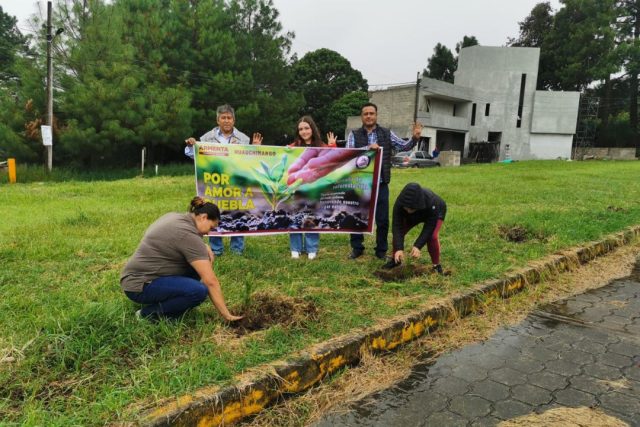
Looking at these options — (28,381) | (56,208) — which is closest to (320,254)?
(28,381)

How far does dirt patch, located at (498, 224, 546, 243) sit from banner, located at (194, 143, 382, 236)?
2.21 metres

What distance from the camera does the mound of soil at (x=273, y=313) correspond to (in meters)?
3.34

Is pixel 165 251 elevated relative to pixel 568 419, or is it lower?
elevated

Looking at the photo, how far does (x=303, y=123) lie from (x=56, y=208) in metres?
6.19

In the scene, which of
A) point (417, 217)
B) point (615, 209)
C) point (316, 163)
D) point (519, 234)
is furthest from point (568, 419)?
point (615, 209)

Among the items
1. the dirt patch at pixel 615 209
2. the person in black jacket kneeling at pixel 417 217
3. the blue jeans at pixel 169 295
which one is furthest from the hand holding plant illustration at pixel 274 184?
the dirt patch at pixel 615 209

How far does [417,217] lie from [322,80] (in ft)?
142

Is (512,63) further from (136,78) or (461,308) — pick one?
(461,308)

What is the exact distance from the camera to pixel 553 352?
354 cm

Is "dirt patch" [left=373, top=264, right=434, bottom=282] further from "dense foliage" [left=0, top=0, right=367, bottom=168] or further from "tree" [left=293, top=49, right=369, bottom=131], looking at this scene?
"tree" [left=293, top=49, right=369, bottom=131]

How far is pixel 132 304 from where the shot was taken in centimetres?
355

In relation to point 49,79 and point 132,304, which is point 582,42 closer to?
point 49,79

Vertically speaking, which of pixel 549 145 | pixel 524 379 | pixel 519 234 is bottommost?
pixel 524 379

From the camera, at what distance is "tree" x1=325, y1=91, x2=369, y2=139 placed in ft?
135
